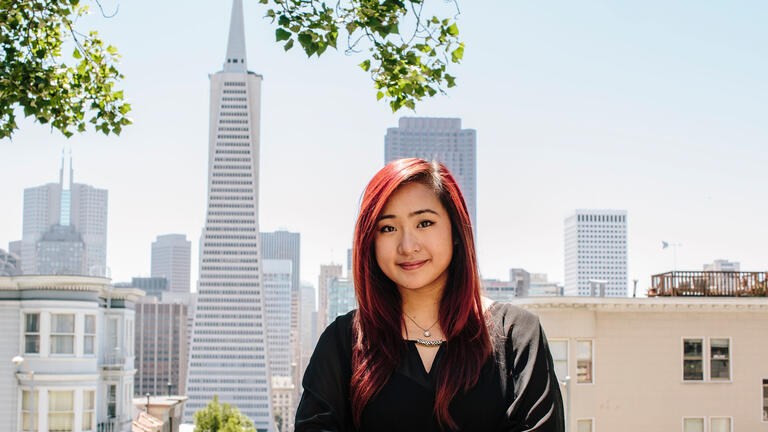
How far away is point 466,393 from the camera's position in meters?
2.12

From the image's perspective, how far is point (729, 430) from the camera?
18344 millimetres

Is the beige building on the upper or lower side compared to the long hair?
lower

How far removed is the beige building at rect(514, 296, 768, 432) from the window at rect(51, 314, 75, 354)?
973 centimetres

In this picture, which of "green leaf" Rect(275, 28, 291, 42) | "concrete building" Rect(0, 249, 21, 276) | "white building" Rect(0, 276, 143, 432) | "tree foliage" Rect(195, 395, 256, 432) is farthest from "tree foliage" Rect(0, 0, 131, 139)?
"tree foliage" Rect(195, 395, 256, 432)

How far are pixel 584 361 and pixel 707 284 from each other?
362 cm

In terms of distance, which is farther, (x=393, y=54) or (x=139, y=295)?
(x=139, y=295)

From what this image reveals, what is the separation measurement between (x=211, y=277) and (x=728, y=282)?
121 m

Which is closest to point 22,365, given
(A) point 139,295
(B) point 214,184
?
(A) point 139,295

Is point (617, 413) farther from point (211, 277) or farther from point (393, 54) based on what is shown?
point (211, 277)

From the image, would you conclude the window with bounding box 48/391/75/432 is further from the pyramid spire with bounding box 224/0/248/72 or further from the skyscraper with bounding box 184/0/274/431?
the pyramid spire with bounding box 224/0/248/72

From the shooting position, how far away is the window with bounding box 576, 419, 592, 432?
57.9 feet

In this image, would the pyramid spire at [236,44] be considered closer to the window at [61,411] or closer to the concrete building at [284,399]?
the concrete building at [284,399]

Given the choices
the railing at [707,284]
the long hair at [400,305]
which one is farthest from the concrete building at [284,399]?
the long hair at [400,305]

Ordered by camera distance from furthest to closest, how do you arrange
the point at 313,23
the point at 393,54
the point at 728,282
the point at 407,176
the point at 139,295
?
the point at 139,295 → the point at 728,282 → the point at 393,54 → the point at 313,23 → the point at 407,176
